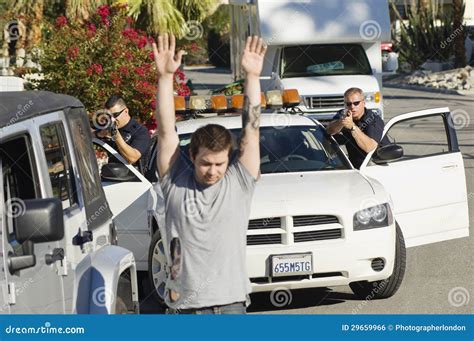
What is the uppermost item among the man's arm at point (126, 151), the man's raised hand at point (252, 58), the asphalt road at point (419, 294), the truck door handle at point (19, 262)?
the man's raised hand at point (252, 58)

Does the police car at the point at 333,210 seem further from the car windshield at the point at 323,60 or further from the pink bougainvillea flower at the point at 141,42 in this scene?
the car windshield at the point at 323,60

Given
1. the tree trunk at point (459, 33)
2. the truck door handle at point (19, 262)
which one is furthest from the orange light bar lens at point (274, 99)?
the tree trunk at point (459, 33)

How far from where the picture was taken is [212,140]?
4.95m

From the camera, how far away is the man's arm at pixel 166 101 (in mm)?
4984

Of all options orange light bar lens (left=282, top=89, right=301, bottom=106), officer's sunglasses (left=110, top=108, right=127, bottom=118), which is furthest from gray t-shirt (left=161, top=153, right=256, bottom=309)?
orange light bar lens (left=282, top=89, right=301, bottom=106)

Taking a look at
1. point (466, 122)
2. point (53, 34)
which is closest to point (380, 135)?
point (53, 34)

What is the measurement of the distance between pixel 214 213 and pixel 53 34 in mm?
12589

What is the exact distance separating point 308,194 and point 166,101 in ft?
14.3

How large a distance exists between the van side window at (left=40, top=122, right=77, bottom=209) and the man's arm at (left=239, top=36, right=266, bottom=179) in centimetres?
99

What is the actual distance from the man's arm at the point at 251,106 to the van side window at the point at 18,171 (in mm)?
979

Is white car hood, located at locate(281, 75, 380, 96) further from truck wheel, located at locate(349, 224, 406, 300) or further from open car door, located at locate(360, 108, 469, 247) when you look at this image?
truck wheel, located at locate(349, 224, 406, 300)

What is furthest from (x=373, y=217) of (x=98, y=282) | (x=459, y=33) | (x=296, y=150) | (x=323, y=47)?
(x=459, y=33)

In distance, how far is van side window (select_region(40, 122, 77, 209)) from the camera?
18.1ft

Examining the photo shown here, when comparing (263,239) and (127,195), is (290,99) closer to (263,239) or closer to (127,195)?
(127,195)
